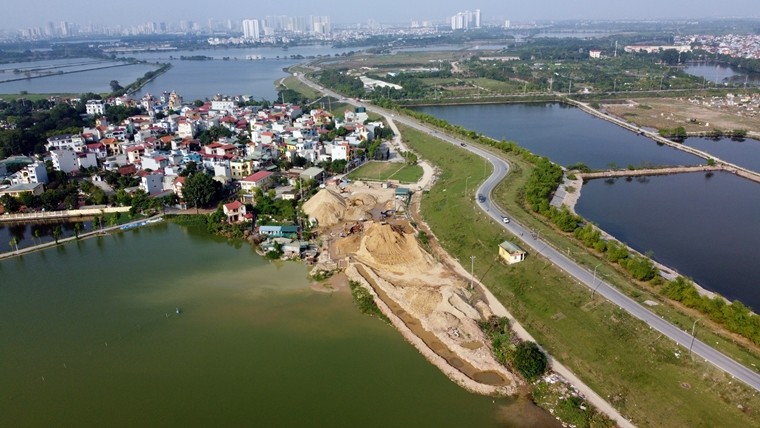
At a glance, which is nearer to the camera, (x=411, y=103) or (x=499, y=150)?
(x=499, y=150)

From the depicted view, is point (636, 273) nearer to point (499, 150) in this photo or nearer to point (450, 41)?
point (499, 150)

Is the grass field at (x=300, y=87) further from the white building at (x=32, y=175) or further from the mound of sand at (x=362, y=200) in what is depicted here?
the mound of sand at (x=362, y=200)

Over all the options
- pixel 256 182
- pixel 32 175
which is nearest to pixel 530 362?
pixel 256 182

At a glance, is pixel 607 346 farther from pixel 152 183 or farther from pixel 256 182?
pixel 152 183

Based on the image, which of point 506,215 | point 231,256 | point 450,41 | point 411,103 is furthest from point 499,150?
point 450,41

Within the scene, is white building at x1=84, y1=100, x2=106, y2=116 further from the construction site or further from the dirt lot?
the dirt lot
